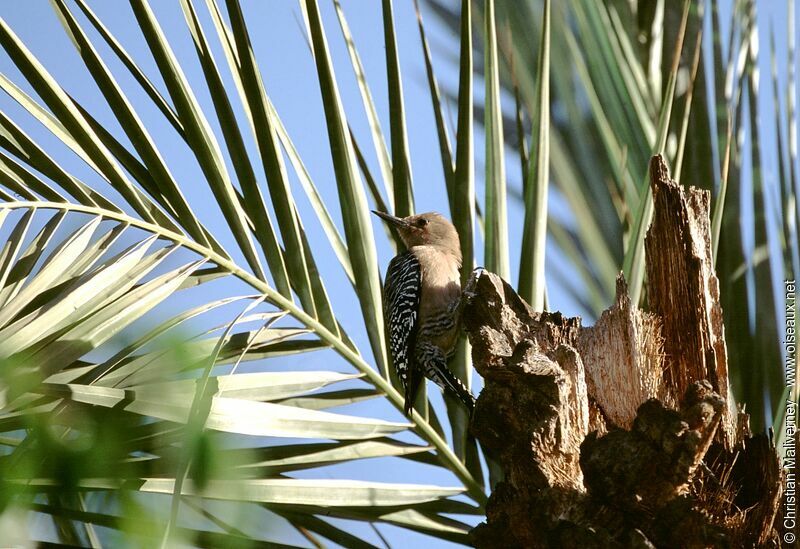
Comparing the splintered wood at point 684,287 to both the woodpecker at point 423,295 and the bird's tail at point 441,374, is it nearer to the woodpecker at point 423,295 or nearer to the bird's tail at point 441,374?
the bird's tail at point 441,374

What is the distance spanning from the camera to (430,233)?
581 centimetres

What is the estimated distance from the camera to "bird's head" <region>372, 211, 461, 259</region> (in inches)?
226

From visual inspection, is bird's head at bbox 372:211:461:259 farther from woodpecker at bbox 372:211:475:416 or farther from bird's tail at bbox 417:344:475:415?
bird's tail at bbox 417:344:475:415

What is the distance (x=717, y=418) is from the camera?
84.5 inches

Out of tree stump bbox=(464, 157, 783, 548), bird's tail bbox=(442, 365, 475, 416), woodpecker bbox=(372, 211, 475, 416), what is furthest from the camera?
woodpecker bbox=(372, 211, 475, 416)

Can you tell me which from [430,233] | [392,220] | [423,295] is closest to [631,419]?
[392,220]

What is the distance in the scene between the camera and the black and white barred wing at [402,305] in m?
5.28

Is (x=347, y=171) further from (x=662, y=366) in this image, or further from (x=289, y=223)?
(x=662, y=366)

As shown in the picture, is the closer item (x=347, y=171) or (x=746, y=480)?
(x=746, y=480)

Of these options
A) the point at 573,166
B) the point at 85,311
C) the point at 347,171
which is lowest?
the point at 85,311

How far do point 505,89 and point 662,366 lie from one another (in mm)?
2197

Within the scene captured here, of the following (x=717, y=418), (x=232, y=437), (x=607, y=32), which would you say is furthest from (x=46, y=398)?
(x=607, y=32)

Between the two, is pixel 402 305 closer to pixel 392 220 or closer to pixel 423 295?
pixel 423 295

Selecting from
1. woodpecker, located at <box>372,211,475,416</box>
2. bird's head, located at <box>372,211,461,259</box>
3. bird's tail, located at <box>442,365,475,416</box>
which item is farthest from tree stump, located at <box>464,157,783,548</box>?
bird's head, located at <box>372,211,461,259</box>
